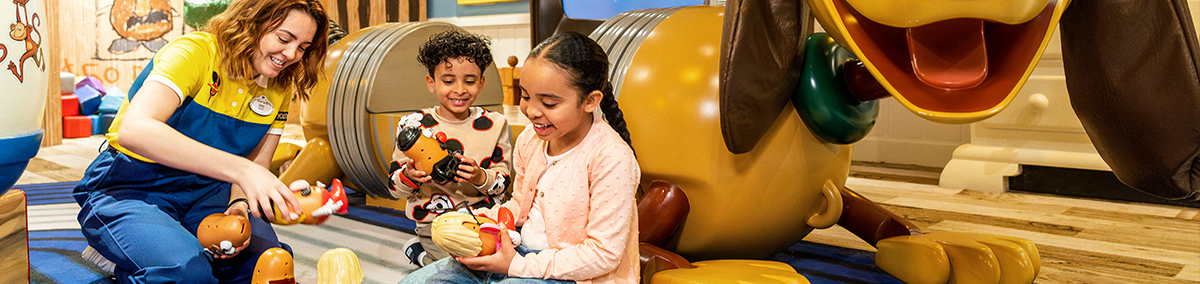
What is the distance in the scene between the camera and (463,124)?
144cm

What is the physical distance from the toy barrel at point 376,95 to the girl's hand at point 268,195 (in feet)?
2.88

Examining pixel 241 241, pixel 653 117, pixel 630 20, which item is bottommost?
pixel 241 241

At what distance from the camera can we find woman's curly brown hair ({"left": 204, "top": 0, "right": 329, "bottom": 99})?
1130 millimetres

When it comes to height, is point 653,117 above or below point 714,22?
below

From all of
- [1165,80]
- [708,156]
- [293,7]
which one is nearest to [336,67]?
[293,7]

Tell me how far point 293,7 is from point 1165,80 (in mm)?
1123

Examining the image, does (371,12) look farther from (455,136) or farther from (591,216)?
(591,216)

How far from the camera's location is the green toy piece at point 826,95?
116 cm

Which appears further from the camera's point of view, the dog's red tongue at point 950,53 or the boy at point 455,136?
the boy at point 455,136

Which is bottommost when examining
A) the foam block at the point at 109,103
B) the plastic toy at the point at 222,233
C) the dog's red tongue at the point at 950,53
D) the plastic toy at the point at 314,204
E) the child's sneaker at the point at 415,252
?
the foam block at the point at 109,103

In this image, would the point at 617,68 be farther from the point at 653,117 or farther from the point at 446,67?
the point at 446,67

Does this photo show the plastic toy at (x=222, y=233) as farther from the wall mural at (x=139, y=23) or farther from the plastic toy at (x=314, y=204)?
the wall mural at (x=139, y=23)

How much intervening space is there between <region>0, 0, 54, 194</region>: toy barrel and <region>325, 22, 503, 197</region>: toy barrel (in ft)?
3.81

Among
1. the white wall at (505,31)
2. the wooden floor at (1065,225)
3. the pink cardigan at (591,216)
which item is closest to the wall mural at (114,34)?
the white wall at (505,31)
